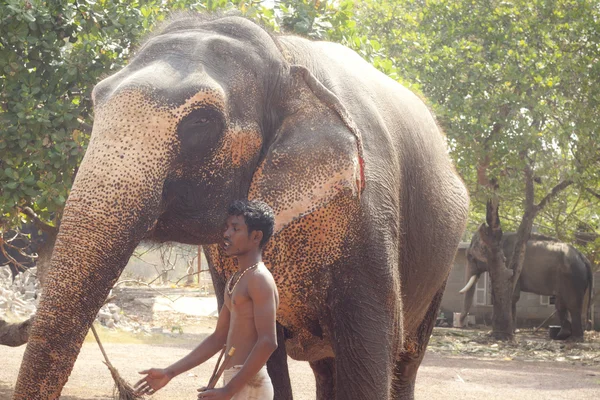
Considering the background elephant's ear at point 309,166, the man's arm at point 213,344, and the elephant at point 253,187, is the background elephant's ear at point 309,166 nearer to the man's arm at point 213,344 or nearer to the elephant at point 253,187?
the elephant at point 253,187

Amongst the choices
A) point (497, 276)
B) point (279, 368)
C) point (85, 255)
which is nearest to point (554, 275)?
point (497, 276)

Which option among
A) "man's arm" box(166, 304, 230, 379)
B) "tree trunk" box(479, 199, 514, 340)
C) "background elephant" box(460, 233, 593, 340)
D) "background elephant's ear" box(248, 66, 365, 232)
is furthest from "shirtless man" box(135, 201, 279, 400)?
"background elephant" box(460, 233, 593, 340)

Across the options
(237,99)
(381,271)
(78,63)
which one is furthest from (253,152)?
(78,63)

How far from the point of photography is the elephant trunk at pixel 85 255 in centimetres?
306

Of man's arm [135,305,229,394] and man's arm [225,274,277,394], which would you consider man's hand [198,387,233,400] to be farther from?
man's arm [135,305,229,394]

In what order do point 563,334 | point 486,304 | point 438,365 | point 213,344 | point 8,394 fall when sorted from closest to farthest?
point 213,344 → point 8,394 → point 438,365 → point 563,334 → point 486,304

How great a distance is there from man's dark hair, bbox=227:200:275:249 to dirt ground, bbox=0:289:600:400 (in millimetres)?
5364

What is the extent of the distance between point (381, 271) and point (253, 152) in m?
0.79

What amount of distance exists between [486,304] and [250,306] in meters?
18.8

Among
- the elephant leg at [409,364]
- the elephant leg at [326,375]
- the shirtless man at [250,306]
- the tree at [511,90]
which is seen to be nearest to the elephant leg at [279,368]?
the shirtless man at [250,306]

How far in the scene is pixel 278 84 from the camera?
13.4 ft

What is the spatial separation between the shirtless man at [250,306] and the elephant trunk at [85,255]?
32 centimetres

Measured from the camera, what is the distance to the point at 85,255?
3.17m

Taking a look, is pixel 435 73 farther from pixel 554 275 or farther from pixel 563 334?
pixel 563 334
